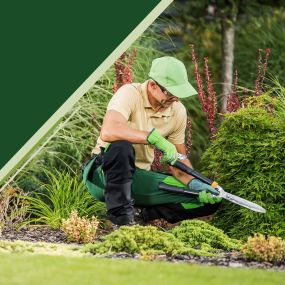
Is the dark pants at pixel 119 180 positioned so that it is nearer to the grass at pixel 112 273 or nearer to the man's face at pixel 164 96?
the man's face at pixel 164 96

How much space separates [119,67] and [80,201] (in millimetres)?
1402

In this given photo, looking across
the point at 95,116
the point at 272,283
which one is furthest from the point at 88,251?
the point at 95,116

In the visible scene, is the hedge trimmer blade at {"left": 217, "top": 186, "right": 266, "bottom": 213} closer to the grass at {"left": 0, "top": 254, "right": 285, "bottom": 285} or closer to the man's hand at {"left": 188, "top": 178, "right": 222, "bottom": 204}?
the man's hand at {"left": 188, "top": 178, "right": 222, "bottom": 204}

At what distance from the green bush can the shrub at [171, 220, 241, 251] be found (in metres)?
0.38

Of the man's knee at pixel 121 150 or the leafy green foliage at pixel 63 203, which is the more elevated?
the man's knee at pixel 121 150

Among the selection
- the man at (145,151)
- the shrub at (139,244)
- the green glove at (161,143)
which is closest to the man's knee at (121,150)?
the man at (145,151)

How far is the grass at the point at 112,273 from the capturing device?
510 cm

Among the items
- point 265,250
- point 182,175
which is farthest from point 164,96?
point 265,250

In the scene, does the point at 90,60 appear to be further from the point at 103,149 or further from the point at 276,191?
the point at 276,191

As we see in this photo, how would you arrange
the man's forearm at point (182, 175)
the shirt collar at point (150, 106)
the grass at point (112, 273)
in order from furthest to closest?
1. the man's forearm at point (182, 175)
2. the shirt collar at point (150, 106)
3. the grass at point (112, 273)

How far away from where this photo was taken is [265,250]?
20.1 ft

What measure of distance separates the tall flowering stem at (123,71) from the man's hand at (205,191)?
1337mm

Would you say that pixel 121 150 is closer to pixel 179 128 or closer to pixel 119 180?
pixel 119 180

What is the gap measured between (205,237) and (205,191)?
60 cm
